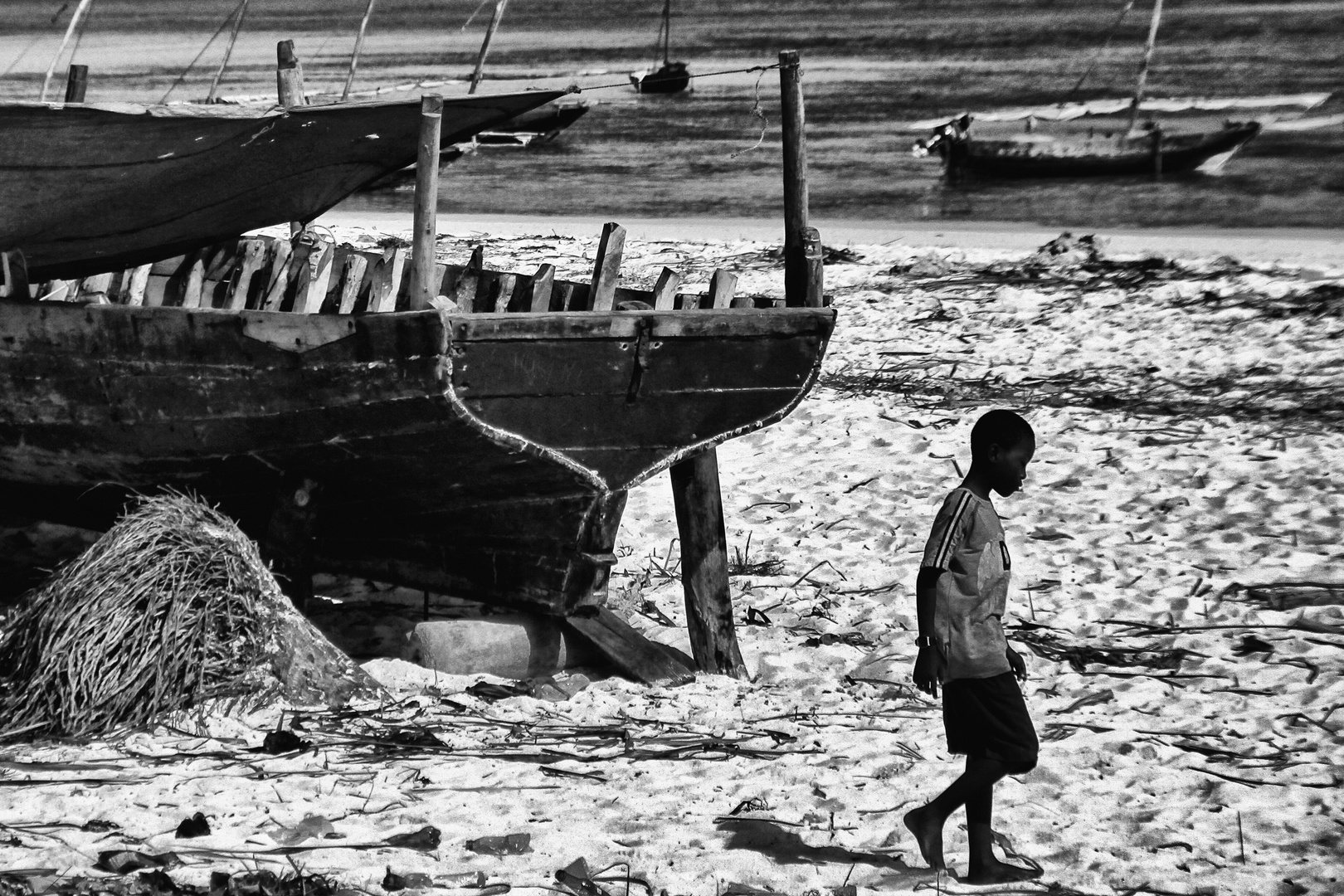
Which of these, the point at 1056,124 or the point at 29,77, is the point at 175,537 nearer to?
the point at 1056,124

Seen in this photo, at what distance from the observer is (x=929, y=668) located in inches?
146

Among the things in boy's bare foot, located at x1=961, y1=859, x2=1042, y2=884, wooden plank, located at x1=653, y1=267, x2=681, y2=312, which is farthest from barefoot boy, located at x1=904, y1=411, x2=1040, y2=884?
wooden plank, located at x1=653, y1=267, x2=681, y2=312

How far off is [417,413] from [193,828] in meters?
1.65

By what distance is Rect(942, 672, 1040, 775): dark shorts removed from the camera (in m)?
3.74

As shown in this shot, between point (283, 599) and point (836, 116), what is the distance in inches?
1307

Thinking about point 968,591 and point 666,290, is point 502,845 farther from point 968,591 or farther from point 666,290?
point 666,290

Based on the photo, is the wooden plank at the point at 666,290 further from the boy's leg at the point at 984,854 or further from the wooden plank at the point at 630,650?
the boy's leg at the point at 984,854

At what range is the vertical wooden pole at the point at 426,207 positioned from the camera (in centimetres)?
471

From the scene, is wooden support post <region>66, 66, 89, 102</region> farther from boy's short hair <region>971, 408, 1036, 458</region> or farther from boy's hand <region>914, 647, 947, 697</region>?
boy's hand <region>914, 647, 947, 697</region>

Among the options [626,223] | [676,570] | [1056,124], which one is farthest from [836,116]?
[676,570]

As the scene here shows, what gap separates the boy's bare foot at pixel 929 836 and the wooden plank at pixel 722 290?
253cm

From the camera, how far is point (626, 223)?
2028cm

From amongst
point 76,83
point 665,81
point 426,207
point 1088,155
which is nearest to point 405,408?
point 426,207

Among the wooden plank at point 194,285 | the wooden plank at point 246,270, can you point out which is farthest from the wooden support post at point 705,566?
the wooden plank at point 194,285
